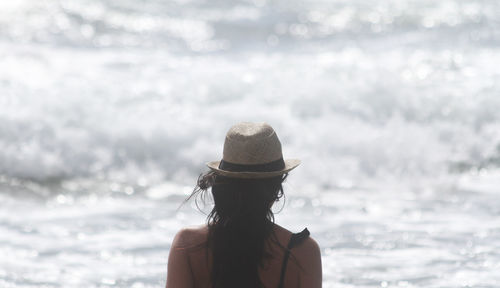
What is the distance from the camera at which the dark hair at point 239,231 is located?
248 cm

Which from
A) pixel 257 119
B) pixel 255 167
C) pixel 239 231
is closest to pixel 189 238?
pixel 239 231

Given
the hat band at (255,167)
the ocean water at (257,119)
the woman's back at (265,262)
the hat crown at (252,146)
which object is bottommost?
the woman's back at (265,262)

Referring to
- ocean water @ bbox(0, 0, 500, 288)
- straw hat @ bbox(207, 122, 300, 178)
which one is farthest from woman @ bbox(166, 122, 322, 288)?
ocean water @ bbox(0, 0, 500, 288)

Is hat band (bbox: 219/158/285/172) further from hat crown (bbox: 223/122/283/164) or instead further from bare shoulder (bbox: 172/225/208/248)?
bare shoulder (bbox: 172/225/208/248)

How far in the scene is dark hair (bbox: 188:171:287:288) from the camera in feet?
8.14

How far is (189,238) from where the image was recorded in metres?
2.51

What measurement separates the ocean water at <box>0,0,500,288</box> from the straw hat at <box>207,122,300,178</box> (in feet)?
9.97

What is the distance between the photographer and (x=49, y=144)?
913 cm

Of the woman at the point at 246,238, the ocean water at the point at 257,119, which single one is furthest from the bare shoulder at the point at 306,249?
the ocean water at the point at 257,119

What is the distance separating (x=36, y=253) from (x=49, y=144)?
10.7 ft

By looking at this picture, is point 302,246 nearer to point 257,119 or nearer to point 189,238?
point 189,238

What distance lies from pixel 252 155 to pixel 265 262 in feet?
0.98

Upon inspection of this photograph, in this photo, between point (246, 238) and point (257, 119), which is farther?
point (257, 119)

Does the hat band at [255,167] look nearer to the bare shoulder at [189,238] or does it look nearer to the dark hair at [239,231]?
the dark hair at [239,231]
